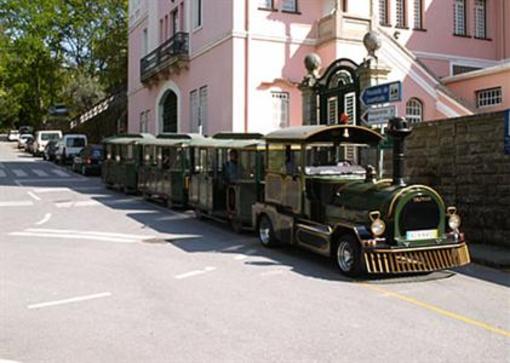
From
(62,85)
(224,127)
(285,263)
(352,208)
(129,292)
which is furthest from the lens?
(62,85)

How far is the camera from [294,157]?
36.2 ft

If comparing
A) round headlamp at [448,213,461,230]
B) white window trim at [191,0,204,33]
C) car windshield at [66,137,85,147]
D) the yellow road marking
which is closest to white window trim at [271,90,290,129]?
white window trim at [191,0,204,33]

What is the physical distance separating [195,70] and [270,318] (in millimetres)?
21682

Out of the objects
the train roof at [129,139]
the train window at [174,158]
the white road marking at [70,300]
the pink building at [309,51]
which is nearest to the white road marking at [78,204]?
the train window at [174,158]

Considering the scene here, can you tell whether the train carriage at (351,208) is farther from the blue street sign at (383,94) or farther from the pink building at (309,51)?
the pink building at (309,51)

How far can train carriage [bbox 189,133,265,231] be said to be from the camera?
1389 cm

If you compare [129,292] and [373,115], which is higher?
[373,115]

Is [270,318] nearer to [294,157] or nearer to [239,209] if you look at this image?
[294,157]

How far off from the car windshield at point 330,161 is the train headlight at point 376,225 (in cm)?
186

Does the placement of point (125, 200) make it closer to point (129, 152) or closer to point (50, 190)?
point (129, 152)

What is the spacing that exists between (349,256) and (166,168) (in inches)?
437

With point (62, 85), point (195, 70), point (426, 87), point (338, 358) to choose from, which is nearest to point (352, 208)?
point (338, 358)

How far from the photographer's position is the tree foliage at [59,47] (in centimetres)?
5681

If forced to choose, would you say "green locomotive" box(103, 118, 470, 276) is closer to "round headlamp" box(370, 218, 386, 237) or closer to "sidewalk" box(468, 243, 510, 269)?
"round headlamp" box(370, 218, 386, 237)
